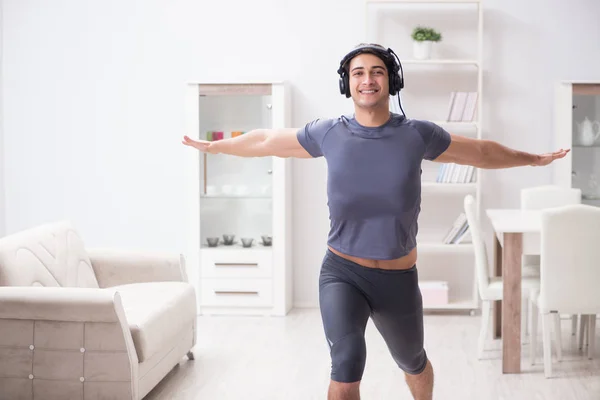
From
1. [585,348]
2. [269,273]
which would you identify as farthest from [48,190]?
[585,348]

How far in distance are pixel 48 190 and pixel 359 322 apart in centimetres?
409

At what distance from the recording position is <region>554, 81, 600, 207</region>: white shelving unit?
557 cm

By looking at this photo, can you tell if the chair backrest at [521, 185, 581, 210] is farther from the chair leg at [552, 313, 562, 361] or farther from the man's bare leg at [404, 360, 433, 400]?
the man's bare leg at [404, 360, 433, 400]

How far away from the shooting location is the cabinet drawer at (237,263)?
5.71m

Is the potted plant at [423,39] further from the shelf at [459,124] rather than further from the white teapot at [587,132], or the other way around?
the white teapot at [587,132]

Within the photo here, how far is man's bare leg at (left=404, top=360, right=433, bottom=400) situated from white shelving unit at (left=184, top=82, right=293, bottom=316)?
269 centimetres

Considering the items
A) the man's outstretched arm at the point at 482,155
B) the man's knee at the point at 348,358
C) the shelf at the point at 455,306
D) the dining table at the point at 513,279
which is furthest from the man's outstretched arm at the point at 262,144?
the shelf at the point at 455,306

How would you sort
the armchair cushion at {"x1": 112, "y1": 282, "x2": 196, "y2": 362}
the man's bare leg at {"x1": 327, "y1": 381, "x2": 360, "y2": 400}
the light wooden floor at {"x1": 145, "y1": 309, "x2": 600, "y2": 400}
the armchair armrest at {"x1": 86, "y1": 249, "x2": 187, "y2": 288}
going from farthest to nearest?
1. the armchair armrest at {"x1": 86, "y1": 249, "x2": 187, "y2": 288}
2. the light wooden floor at {"x1": 145, "y1": 309, "x2": 600, "y2": 400}
3. the armchair cushion at {"x1": 112, "y1": 282, "x2": 196, "y2": 362}
4. the man's bare leg at {"x1": 327, "y1": 381, "x2": 360, "y2": 400}

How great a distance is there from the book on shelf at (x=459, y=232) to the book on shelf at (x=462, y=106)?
64 centimetres

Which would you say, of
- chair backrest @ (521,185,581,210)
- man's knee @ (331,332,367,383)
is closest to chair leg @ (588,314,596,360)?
chair backrest @ (521,185,581,210)

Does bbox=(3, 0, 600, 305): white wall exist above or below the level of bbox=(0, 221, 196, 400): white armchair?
above

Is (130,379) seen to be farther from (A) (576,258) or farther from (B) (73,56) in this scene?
(B) (73,56)

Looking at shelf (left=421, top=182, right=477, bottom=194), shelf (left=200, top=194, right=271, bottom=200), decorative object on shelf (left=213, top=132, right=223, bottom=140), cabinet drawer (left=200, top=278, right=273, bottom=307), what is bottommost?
cabinet drawer (left=200, top=278, right=273, bottom=307)

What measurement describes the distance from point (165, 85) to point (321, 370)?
8.47 feet
